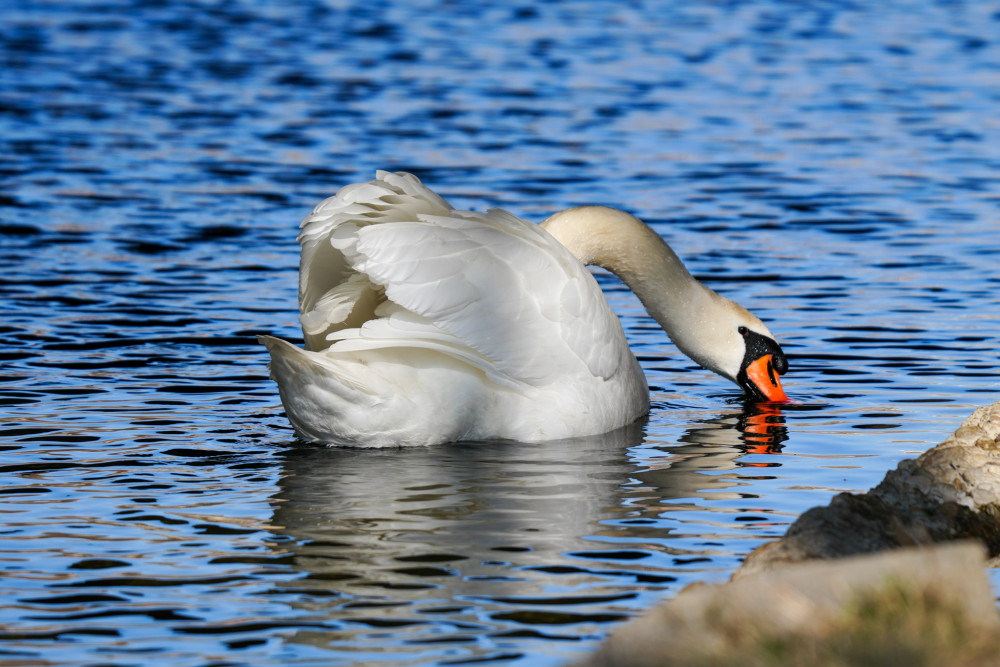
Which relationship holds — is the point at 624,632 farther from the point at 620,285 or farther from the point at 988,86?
the point at 988,86

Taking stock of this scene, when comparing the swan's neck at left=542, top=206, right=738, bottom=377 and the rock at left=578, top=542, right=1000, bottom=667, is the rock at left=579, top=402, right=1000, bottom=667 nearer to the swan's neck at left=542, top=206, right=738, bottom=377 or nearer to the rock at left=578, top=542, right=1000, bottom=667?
the rock at left=578, top=542, right=1000, bottom=667

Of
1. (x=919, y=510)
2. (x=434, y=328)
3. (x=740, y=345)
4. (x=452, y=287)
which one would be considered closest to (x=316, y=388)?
(x=434, y=328)

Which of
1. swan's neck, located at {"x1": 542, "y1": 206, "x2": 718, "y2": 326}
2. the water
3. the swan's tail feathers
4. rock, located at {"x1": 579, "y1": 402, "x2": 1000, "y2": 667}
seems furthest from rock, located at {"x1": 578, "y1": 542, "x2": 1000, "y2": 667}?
→ swan's neck, located at {"x1": 542, "y1": 206, "x2": 718, "y2": 326}

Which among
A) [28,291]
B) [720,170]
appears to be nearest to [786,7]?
[720,170]

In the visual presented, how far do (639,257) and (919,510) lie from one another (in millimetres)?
3540

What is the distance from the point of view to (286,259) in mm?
13617

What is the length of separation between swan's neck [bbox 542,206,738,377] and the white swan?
1030mm

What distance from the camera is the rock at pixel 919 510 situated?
5775mm

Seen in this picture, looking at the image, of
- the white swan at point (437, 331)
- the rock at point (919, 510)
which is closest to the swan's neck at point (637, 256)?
the white swan at point (437, 331)

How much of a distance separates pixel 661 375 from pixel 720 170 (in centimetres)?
738

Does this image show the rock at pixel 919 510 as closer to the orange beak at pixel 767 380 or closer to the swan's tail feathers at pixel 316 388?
the swan's tail feathers at pixel 316 388

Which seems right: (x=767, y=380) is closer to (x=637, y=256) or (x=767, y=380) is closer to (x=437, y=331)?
(x=637, y=256)

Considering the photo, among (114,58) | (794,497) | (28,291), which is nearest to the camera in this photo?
(794,497)

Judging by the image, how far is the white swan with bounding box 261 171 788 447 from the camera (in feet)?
25.3
